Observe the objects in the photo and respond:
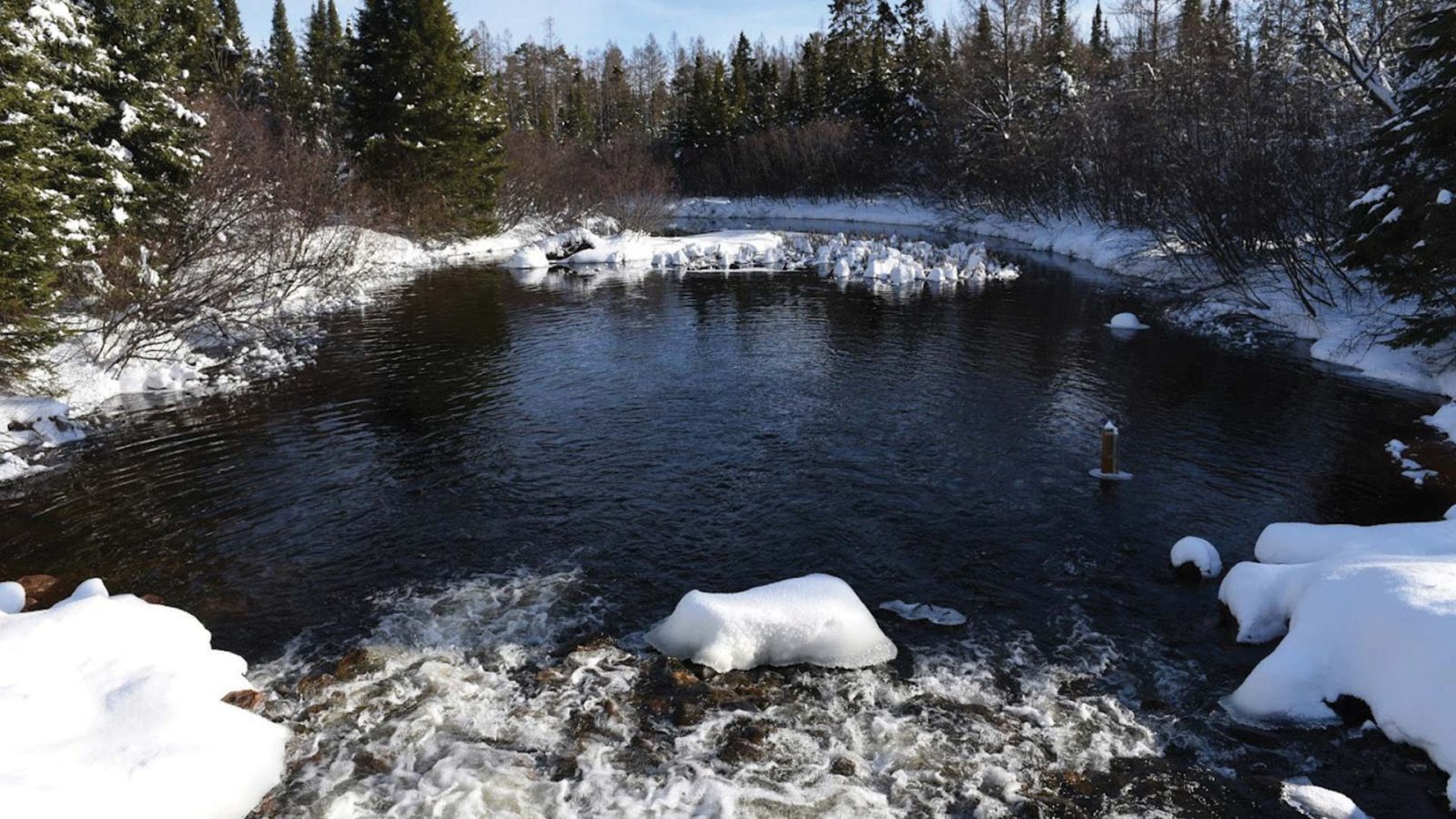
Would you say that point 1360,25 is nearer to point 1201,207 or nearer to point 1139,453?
point 1201,207

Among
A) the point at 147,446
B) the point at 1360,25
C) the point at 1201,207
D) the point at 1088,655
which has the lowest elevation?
the point at 1088,655

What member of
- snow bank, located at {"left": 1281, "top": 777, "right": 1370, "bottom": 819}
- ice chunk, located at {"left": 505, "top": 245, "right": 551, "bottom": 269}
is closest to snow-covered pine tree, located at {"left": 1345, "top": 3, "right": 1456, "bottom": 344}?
snow bank, located at {"left": 1281, "top": 777, "right": 1370, "bottom": 819}

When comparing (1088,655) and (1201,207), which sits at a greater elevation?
(1201,207)

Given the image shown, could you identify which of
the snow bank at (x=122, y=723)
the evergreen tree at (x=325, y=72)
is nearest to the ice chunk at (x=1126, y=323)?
the snow bank at (x=122, y=723)

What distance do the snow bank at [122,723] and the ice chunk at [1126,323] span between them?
22274 mm

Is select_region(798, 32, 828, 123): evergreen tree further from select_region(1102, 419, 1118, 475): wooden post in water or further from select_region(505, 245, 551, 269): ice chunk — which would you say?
select_region(1102, 419, 1118, 475): wooden post in water

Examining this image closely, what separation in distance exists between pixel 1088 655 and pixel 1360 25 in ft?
84.0

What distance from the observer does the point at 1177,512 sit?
36.0 ft

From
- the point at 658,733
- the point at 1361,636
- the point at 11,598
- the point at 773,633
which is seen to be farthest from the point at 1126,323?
the point at 11,598

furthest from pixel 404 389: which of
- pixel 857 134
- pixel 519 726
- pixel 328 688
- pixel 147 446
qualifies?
pixel 857 134

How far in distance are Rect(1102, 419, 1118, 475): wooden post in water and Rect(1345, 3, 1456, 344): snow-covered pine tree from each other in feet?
24.4

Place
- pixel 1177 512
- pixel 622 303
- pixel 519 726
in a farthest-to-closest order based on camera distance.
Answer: pixel 622 303 → pixel 1177 512 → pixel 519 726

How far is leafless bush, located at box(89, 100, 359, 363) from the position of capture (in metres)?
17.6

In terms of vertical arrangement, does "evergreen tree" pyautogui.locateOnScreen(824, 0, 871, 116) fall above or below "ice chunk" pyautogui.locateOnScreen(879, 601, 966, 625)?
above
